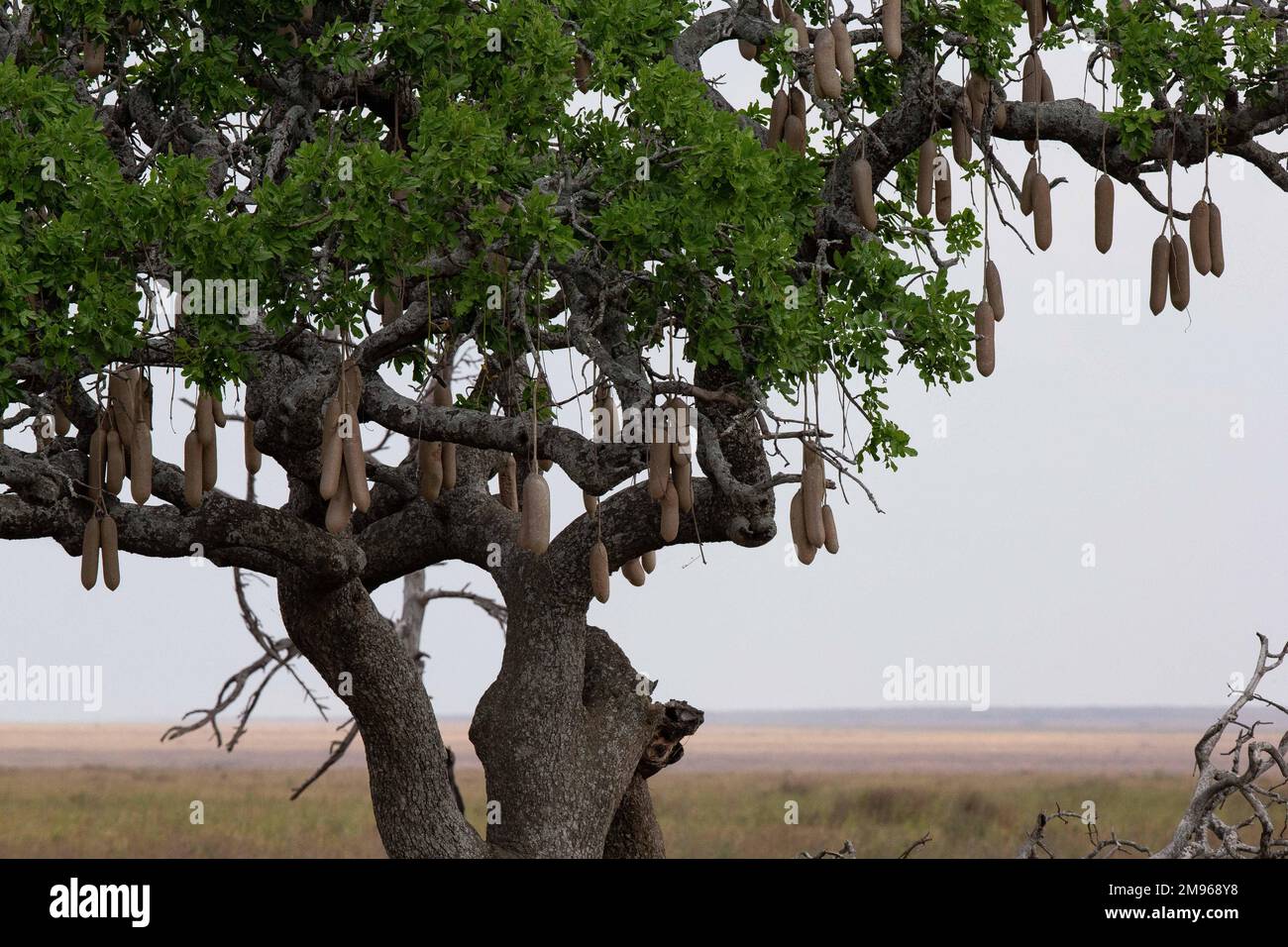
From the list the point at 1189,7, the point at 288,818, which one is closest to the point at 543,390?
the point at 1189,7

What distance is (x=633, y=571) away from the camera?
909cm

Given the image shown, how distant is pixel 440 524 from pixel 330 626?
3.31 feet

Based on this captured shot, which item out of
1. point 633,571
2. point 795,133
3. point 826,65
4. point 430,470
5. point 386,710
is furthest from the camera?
point 386,710

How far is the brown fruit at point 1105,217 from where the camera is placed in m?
7.21

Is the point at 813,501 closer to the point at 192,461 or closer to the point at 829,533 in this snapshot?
the point at 829,533

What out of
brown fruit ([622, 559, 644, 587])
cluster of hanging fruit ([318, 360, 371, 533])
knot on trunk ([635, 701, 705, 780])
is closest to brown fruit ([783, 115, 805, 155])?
cluster of hanging fruit ([318, 360, 371, 533])

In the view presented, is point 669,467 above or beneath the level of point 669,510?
above

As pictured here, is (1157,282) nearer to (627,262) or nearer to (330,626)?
(627,262)

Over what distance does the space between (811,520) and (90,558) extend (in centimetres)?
336

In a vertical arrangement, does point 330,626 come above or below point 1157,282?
below

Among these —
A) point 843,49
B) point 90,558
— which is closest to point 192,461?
point 90,558

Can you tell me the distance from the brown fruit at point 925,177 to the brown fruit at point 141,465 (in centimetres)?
384
